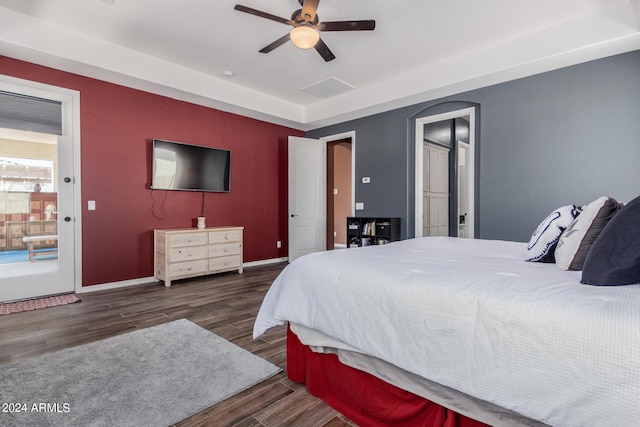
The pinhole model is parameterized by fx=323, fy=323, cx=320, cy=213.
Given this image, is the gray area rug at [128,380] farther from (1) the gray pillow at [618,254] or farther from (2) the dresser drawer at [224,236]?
(2) the dresser drawer at [224,236]

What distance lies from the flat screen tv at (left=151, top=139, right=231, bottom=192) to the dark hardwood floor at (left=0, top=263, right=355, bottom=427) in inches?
54.5

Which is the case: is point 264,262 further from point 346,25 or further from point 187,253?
point 346,25

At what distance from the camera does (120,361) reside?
2088 mm

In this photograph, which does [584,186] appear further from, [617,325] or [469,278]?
[617,325]

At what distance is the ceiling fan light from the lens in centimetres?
270

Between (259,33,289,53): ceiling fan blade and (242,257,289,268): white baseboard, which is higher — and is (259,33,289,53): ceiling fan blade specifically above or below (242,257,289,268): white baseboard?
above

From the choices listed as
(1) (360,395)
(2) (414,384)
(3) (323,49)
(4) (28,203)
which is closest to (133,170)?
(4) (28,203)

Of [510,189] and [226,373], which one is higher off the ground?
[510,189]

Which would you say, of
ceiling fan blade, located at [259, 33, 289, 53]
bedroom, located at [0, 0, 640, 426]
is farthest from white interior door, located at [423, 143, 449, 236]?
ceiling fan blade, located at [259, 33, 289, 53]

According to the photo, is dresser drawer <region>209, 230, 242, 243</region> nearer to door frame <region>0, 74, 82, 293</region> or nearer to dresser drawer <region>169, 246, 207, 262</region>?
dresser drawer <region>169, 246, 207, 262</region>

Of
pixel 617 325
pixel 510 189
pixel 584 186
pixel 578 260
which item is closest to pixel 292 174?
pixel 510 189

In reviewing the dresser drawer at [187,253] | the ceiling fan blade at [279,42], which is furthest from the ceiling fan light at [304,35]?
the dresser drawer at [187,253]

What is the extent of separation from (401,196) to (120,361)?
4.03m

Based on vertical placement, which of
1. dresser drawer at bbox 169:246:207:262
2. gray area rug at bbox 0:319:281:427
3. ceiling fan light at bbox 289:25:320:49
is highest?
ceiling fan light at bbox 289:25:320:49
